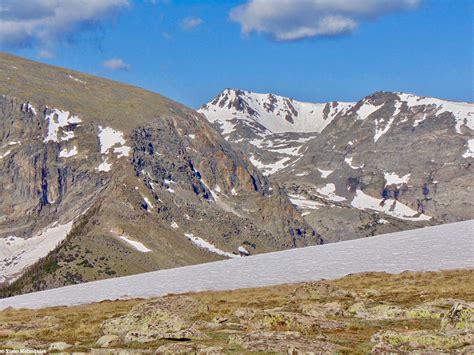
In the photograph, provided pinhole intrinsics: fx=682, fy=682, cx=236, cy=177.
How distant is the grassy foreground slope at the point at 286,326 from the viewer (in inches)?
949

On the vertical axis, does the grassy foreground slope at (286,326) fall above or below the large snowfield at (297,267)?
below

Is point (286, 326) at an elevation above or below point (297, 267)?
below

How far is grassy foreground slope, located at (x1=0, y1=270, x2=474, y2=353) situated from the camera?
79.0 ft

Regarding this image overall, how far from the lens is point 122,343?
27438 millimetres

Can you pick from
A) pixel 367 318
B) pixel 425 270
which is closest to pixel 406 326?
pixel 367 318

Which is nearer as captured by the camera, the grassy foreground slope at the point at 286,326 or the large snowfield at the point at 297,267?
the grassy foreground slope at the point at 286,326

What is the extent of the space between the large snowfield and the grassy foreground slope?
18.1 metres

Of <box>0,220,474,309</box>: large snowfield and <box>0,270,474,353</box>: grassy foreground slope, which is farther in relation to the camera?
<box>0,220,474,309</box>: large snowfield

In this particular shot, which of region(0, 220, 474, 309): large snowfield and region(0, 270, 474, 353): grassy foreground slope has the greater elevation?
region(0, 220, 474, 309): large snowfield

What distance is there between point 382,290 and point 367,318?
14.8 m

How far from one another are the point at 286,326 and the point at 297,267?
42729 mm

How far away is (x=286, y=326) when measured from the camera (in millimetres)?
28781

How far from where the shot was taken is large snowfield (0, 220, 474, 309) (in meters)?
63.8

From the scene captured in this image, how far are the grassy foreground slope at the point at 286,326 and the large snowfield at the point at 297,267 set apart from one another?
18.1m
